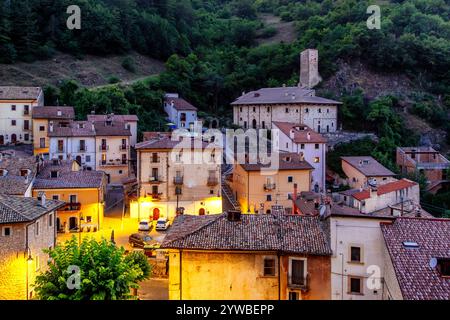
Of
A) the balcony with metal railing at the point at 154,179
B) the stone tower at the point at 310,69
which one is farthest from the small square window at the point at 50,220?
the stone tower at the point at 310,69

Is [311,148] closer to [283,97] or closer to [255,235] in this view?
[283,97]

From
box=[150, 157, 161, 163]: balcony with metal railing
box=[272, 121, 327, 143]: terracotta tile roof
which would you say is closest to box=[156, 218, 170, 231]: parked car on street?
box=[150, 157, 161, 163]: balcony with metal railing

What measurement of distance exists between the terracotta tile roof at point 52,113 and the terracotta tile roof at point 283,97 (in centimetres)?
2205

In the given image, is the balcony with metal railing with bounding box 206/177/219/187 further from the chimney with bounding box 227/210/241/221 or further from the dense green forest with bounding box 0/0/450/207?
the dense green forest with bounding box 0/0/450/207

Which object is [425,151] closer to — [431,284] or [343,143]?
[343,143]

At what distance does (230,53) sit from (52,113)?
39652mm

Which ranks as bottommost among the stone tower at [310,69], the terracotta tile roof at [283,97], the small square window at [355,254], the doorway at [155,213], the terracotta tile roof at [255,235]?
the doorway at [155,213]

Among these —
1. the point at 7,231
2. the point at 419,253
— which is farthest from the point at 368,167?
Answer: the point at 7,231

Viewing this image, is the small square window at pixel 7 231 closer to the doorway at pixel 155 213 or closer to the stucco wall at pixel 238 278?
the stucco wall at pixel 238 278

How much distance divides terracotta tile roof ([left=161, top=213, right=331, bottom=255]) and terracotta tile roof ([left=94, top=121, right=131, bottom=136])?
26.8 metres

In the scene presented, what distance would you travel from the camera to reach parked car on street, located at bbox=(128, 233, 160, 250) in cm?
2758

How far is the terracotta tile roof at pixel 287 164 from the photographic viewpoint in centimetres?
3819

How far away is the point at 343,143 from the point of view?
56.5 meters

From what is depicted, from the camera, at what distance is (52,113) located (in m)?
46.5
